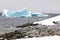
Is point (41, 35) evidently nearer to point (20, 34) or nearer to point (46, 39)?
point (46, 39)

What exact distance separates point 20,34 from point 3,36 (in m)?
0.21

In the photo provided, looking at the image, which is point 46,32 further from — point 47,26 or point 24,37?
point 24,37

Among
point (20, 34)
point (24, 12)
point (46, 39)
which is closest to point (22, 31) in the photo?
point (20, 34)

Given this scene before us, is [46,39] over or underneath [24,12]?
underneath

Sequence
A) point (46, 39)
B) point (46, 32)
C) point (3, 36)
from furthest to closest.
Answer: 1. point (46, 32)
2. point (46, 39)
3. point (3, 36)

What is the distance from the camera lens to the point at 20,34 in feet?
5.69

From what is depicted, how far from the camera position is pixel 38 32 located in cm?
181

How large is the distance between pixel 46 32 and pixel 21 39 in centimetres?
34

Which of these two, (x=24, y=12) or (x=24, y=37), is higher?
(x=24, y=12)

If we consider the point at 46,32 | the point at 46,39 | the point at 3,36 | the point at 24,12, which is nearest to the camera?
the point at 3,36

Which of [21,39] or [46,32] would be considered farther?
[46,32]

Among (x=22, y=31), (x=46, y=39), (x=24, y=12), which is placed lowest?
(x=46, y=39)

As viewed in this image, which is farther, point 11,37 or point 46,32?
point 46,32

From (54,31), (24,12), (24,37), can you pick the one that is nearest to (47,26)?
(54,31)
